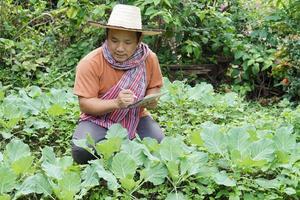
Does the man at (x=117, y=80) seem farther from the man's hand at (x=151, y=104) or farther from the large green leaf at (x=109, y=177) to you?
the large green leaf at (x=109, y=177)

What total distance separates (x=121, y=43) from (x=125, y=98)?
13.5 inches

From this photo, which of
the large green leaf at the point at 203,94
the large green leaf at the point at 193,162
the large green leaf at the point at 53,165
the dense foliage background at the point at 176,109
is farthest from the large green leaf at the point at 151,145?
the large green leaf at the point at 203,94

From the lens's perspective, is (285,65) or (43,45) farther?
(43,45)

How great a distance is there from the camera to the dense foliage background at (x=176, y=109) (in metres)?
2.74

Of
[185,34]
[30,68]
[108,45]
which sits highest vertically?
[108,45]

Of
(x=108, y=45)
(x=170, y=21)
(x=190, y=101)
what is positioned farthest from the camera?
(x=170, y=21)

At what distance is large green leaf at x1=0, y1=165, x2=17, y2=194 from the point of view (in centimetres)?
256

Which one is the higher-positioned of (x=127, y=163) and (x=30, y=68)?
(x=127, y=163)

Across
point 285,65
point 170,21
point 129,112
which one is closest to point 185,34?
point 170,21

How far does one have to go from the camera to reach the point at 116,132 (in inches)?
123

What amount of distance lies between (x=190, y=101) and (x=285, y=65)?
139 cm

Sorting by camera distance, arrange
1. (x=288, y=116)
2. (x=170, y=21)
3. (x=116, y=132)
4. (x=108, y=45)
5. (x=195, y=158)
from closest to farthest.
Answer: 1. (x=195, y=158)
2. (x=116, y=132)
3. (x=108, y=45)
4. (x=288, y=116)
5. (x=170, y=21)

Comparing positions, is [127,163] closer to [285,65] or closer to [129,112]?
[129,112]

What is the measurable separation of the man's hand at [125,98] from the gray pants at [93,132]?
0.32 meters
